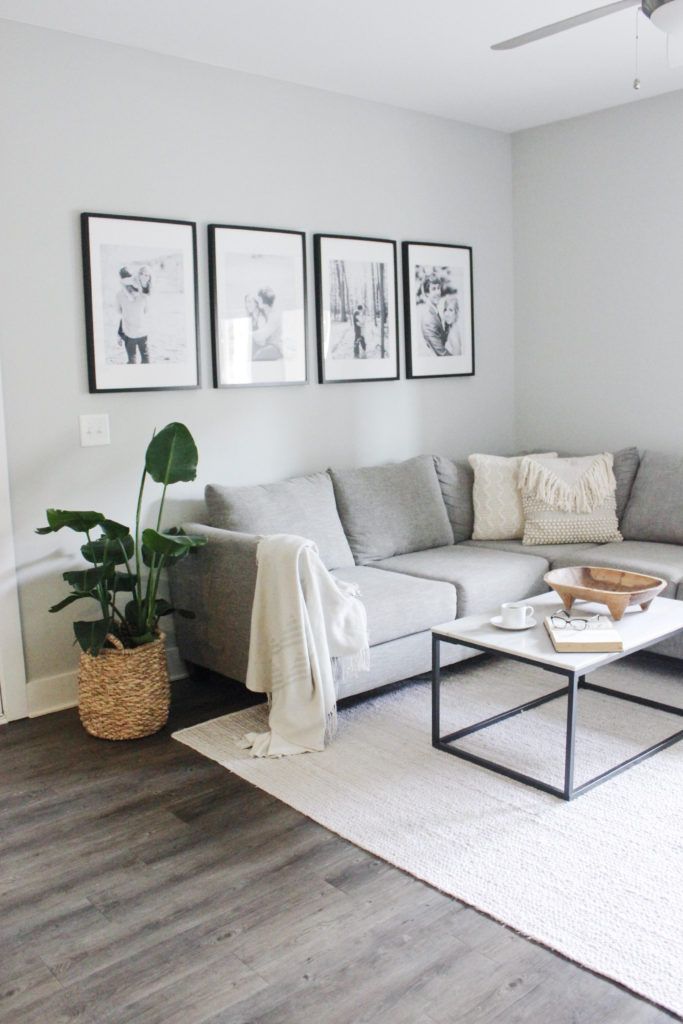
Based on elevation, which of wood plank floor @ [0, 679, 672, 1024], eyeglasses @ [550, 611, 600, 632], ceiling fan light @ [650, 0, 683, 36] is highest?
ceiling fan light @ [650, 0, 683, 36]

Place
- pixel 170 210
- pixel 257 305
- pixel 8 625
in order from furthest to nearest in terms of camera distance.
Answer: pixel 257 305
pixel 170 210
pixel 8 625

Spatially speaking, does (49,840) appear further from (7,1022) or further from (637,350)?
Result: (637,350)

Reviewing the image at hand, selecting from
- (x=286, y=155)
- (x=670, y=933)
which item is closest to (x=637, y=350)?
(x=286, y=155)

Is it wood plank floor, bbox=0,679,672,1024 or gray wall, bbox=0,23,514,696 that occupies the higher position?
gray wall, bbox=0,23,514,696

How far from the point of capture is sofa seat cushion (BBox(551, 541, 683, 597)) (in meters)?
3.80

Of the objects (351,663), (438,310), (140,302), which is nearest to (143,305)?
(140,302)

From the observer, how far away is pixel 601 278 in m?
4.90

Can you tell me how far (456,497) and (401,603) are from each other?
47.4 inches

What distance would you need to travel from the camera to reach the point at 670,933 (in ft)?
7.04

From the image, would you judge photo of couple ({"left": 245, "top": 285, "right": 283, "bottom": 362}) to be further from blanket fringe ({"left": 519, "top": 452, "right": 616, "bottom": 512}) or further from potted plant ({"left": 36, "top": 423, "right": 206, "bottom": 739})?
blanket fringe ({"left": 519, "top": 452, "right": 616, "bottom": 512})

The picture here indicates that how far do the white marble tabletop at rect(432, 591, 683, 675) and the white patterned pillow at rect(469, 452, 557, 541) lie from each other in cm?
113

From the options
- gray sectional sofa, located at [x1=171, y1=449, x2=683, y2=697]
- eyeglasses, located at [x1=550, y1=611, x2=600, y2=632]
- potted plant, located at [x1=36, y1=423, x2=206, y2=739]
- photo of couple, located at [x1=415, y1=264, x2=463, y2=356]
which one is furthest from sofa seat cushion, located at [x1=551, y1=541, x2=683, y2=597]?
potted plant, located at [x1=36, y1=423, x2=206, y2=739]

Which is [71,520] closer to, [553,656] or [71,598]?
[71,598]

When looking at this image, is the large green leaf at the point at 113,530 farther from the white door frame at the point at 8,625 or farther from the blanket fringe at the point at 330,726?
the blanket fringe at the point at 330,726
